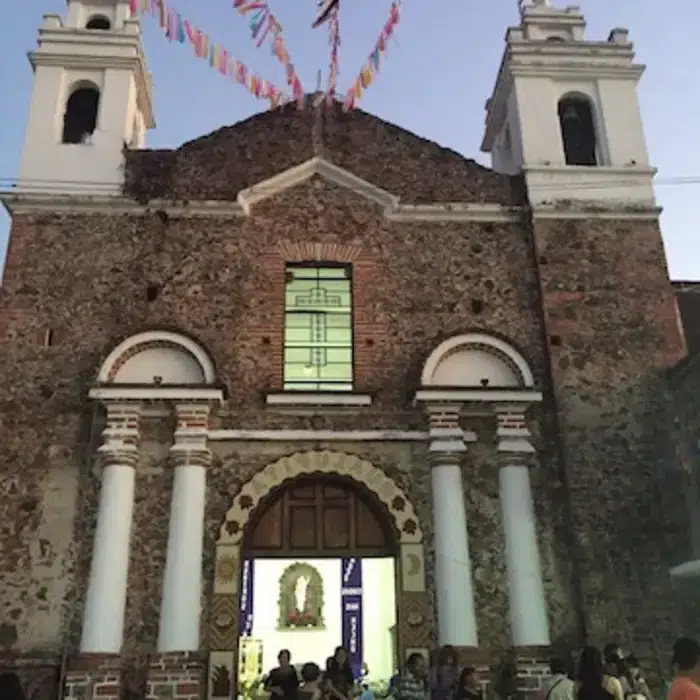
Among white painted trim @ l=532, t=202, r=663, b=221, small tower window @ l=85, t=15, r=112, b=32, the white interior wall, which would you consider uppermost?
small tower window @ l=85, t=15, r=112, b=32

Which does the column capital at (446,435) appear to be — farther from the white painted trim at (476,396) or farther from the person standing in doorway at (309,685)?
the person standing in doorway at (309,685)

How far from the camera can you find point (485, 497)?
1105cm

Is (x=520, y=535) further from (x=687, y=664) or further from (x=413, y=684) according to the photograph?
(x=687, y=664)

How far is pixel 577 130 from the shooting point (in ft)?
46.1

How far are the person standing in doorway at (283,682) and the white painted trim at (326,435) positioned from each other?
3171mm

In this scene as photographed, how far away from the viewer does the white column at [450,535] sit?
10.2m

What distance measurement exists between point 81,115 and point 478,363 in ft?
24.0

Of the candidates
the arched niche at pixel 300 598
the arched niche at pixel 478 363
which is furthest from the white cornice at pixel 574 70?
the arched niche at pixel 300 598

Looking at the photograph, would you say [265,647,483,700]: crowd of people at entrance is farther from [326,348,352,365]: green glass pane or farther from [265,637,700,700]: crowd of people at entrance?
[326,348,352,365]: green glass pane

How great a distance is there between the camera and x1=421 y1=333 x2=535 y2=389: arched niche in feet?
38.0

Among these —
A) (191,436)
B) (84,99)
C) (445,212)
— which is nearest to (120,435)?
(191,436)

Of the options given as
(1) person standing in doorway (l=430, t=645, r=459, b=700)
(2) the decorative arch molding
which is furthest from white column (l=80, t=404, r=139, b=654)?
(1) person standing in doorway (l=430, t=645, r=459, b=700)

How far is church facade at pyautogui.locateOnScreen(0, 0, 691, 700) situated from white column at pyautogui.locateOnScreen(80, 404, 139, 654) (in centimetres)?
4

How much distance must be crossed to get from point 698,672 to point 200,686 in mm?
6594
